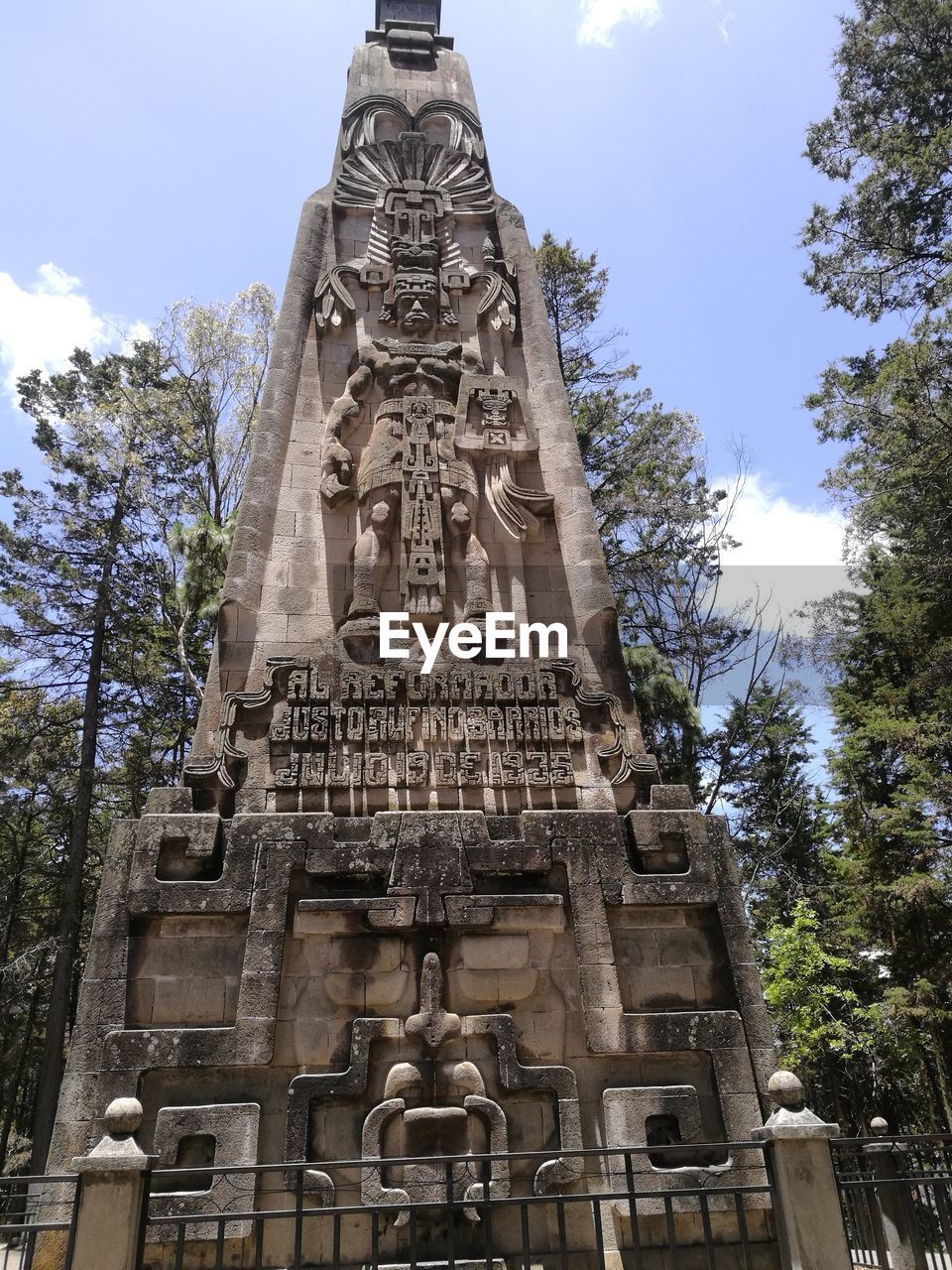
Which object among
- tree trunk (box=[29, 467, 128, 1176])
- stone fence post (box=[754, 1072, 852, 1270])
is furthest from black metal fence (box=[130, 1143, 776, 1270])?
tree trunk (box=[29, 467, 128, 1176])

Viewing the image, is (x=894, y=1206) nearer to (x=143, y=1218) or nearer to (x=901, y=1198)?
(x=901, y=1198)

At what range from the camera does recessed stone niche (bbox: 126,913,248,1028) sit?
637 centimetres

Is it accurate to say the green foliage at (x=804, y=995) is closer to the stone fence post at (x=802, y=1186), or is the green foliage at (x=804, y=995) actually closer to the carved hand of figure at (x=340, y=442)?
the stone fence post at (x=802, y=1186)

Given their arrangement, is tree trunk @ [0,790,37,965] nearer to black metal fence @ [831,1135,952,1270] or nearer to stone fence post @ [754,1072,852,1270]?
black metal fence @ [831,1135,952,1270]

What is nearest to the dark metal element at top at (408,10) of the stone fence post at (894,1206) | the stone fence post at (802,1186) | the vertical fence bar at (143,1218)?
the stone fence post at (802,1186)

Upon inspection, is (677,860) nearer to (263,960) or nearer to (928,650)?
(263,960)

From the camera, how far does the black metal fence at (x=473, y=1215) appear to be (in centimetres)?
564

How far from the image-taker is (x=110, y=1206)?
4.69 metres

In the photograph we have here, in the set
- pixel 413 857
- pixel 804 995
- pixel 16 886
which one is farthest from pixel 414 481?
pixel 16 886

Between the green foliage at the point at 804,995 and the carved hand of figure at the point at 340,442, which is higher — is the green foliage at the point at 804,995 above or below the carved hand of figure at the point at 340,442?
below

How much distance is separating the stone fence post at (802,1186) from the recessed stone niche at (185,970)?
149 inches

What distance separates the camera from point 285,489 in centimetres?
888

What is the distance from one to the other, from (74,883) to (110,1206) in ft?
44.7

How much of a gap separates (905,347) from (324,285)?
9551mm
